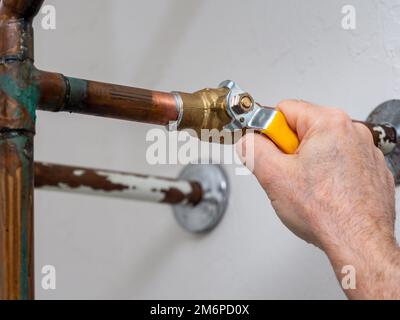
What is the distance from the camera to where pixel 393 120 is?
Result: 1.54 feet

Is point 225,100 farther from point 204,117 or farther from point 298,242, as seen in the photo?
point 298,242

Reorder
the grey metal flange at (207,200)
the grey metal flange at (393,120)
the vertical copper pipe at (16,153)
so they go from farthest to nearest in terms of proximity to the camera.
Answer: the grey metal flange at (207,200), the grey metal flange at (393,120), the vertical copper pipe at (16,153)

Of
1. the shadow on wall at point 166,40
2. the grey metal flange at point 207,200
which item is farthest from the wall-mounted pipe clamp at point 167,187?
the shadow on wall at point 166,40

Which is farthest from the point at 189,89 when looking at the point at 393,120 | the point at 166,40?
the point at 393,120

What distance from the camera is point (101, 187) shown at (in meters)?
0.56

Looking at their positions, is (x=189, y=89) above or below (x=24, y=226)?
above

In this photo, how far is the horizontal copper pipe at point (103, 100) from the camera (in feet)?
1.06

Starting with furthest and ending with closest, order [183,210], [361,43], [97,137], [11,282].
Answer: [97,137]
[183,210]
[361,43]
[11,282]

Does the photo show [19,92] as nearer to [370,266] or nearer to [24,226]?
[24,226]

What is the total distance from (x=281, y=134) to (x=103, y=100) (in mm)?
105

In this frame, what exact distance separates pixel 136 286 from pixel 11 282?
0.38 m

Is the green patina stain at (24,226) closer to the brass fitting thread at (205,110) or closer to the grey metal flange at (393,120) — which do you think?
the brass fitting thread at (205,110)

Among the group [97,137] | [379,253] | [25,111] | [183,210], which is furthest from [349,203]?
[97,137]

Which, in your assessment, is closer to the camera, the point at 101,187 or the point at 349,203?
the point at 349,203
